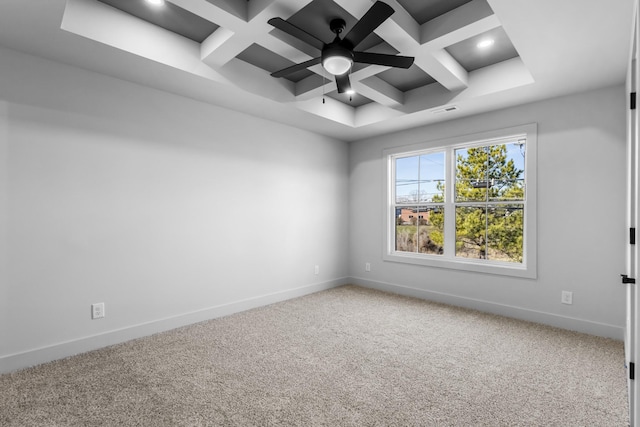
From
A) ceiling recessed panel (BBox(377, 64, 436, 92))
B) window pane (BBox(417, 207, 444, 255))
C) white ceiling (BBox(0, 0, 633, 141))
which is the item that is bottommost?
window pane (BBox(417, 207, 444, 255))

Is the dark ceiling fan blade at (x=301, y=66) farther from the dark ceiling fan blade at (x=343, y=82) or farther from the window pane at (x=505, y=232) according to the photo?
the window pane at (x=505, y=232)

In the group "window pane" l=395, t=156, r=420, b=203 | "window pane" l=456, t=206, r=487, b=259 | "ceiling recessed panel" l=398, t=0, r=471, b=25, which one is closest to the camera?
"ceiling recessed panel" l=398, t=0, r=471, b=25

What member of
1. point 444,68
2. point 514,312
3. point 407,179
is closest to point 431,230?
point 407,179

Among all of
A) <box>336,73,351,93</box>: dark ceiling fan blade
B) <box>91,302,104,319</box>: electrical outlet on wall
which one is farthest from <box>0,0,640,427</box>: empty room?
<box>336,73,351,93</box>: dark ceiling fan blade

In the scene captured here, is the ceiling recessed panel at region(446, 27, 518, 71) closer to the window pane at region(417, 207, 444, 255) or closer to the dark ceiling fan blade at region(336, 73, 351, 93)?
the dark ceiling fan blade at region(336, 73, 351, 93)

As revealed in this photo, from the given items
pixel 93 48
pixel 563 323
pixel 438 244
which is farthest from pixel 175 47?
pixel 563 323

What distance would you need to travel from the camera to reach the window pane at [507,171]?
3.79 metres

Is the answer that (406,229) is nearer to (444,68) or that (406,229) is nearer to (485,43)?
(444,68)

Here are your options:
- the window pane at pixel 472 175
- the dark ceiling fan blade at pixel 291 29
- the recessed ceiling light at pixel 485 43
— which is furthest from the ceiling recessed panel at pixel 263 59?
the window pane at pixel 472 175

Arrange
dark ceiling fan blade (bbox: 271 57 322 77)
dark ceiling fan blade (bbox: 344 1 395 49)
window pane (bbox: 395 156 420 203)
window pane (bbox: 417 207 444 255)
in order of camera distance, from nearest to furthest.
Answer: dark ceiling fan blade (bbox: 344 1 395 49) < dark ceiling fan blade (bbox: 271 57 322 77) < window pane (bbox: 417 207 444 255) < window pane (bbox: 395 156 420 203)

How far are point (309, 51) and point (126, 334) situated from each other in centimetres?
307

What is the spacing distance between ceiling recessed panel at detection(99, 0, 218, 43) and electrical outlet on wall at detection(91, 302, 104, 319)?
242 centimetres

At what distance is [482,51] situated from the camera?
3.07 meters

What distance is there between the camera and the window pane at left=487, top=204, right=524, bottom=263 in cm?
379
